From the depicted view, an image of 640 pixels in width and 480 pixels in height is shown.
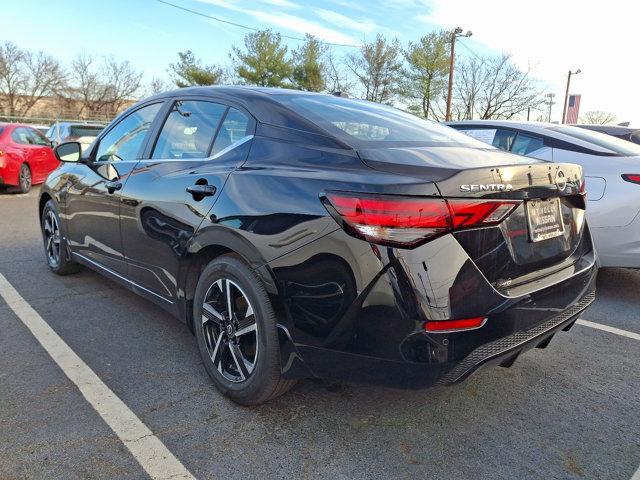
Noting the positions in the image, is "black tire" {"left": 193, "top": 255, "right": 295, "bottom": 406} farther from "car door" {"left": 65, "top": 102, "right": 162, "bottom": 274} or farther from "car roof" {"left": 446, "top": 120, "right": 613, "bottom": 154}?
"car roof" {"left": 446, "top": 120, "right": 613, "bottom": 154}

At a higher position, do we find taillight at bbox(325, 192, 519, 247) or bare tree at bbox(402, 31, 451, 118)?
bare tree at bbox(402, 31, 451, 118)

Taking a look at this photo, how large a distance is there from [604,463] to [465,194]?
4.46 feet

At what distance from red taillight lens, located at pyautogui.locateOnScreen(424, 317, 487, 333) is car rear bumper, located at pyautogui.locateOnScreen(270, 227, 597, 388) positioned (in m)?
0.02

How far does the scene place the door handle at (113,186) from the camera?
336cm

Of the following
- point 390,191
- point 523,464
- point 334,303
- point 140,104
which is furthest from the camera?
point 140,104

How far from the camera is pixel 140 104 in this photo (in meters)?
3.67

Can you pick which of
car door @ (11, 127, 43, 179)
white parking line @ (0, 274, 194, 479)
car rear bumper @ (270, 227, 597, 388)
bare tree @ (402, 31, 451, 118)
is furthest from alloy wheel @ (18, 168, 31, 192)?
bare tree @ (402, 31, 451, 118)

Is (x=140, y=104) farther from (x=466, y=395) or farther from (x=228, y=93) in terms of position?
(x=466, y=395)

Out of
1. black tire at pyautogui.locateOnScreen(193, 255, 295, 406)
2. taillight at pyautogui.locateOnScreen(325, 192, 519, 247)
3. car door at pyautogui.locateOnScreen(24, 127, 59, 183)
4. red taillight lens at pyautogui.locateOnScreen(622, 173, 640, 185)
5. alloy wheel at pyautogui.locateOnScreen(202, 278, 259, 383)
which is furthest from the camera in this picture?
car door at pyautogui.locateOnScreen(24, 127, 59, 183)

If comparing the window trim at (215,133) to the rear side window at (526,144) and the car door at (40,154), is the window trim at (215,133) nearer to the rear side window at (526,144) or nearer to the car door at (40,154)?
the rear side window at (526,144)

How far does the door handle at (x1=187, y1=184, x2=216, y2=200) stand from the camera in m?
2.55

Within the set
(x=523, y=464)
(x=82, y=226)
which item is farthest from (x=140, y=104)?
(x=523, y=464)

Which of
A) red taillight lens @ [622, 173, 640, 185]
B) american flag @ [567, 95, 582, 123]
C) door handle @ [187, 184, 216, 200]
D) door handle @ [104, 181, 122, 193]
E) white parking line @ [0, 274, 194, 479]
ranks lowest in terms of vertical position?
white parking line @ [0, 274, 194, 479]

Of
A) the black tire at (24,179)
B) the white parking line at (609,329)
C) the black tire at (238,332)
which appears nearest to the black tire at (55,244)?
the black tire at (238,332)
